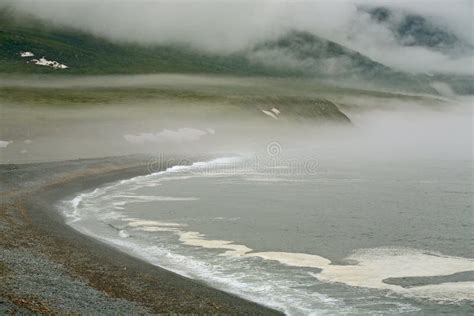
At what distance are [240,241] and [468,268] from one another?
12.3 meters

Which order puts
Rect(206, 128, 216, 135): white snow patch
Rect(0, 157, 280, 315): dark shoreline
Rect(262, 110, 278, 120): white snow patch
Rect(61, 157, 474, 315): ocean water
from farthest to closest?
Rect(262, 110, 278, 120): white snow patch < Rect(206, 128, 216, 135): white snow patch < Rect(61, 157, 474, 315): ocean water < Rect(0, 157, 280, 315): dark shoreline

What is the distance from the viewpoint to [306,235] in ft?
117

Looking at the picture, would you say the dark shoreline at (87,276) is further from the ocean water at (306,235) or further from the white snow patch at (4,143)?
the white snow patch at (4,143)

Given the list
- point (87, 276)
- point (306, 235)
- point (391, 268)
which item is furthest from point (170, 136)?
point (87, 276)

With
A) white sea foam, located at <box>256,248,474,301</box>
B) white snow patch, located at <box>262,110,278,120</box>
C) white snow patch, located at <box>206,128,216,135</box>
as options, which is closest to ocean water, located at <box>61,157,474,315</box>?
white sea foam, located at <box>256,248,474,301</box>

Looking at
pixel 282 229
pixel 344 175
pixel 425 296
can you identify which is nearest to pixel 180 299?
pixel 425 296

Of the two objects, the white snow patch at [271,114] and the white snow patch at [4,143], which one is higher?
the white snow patch at [271,114]

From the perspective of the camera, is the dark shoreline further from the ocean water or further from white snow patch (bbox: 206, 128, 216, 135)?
white snow patch (bbox: 206, 128, 216, 135)

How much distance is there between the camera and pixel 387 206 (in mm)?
47094

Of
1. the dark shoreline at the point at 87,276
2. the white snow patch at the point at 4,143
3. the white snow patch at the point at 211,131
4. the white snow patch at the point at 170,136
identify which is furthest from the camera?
the white snow patch at the point at 211,131

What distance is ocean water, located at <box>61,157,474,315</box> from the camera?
24.4 m

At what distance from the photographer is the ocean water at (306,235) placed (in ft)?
80.1

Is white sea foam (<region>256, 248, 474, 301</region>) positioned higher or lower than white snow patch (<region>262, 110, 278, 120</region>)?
lower

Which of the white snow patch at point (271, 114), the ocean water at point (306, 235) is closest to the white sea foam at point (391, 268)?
the ocean water at point (306, 235)
